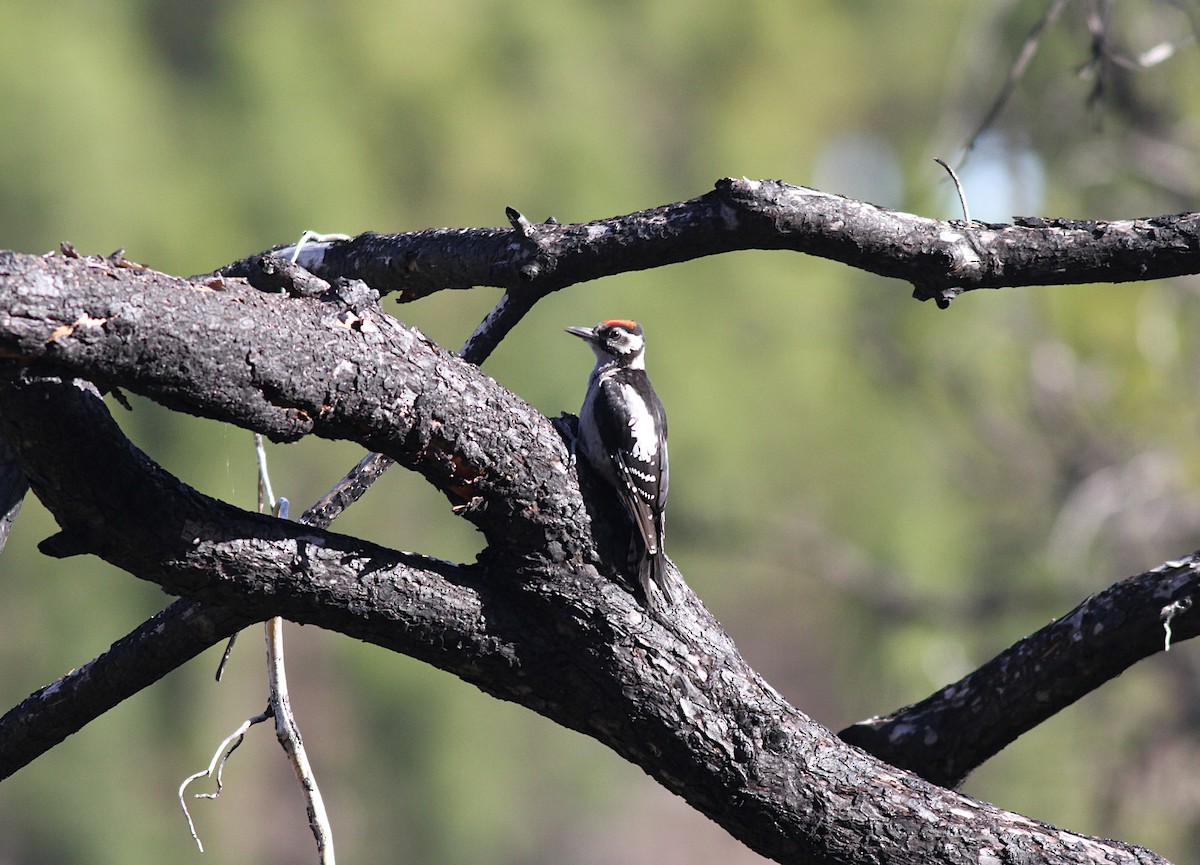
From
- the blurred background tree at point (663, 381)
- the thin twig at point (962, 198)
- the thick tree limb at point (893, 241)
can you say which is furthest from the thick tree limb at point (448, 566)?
the blurred background tree at point (663, 381)

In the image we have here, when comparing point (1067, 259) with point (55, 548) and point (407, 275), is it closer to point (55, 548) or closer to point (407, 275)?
point (407, 275)

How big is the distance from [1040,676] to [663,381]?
12818 millimetres

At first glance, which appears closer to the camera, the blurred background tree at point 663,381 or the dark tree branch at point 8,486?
the dark tree branch at point 8,486

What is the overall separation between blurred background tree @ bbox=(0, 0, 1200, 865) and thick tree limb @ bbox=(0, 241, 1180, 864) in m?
5.96

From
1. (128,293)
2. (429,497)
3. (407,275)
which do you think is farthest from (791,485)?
(128,293)

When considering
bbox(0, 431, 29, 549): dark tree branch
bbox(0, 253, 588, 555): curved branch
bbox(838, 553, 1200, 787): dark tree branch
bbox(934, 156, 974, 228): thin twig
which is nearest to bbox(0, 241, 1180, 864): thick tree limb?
bbox(0, 253, 588, 555): curved branch

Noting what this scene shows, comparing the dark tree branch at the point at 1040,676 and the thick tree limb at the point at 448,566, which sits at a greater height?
the dark tree branch at the point at 1040,676

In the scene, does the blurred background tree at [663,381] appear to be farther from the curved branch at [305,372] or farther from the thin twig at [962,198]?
the curved branch at [305,372]

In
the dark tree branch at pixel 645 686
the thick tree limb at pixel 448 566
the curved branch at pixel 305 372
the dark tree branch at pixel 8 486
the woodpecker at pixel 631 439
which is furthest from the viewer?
the dark tree branch at pixel 8 486

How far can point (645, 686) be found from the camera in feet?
7.93

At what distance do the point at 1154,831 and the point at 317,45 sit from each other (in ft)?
40.7

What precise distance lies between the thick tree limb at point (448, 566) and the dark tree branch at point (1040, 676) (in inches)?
15.1

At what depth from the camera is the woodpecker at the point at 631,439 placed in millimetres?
2471

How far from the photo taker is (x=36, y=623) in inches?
488
